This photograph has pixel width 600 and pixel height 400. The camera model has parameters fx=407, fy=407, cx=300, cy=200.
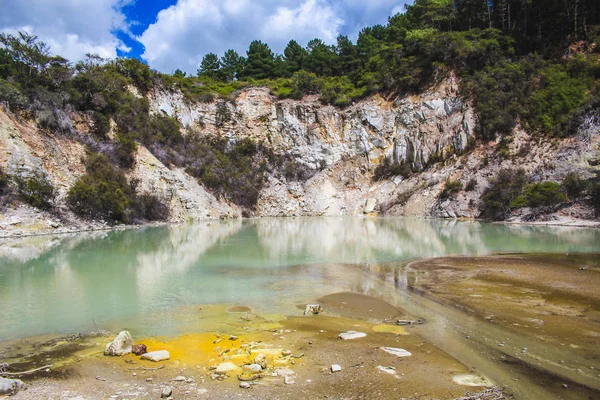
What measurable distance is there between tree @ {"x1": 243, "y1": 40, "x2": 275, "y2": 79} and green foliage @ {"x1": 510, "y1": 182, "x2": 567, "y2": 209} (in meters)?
47.0

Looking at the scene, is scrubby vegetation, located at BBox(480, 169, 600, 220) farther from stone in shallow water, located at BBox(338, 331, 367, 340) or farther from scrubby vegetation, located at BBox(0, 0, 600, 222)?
stone in shallow water, located at BBox(338, 331, 367, 340)

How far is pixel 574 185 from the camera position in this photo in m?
31.3

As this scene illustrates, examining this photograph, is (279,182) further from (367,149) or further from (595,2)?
(595,2)

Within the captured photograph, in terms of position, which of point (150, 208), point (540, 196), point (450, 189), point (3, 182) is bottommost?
point (150, 208)

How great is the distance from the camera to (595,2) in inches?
1779

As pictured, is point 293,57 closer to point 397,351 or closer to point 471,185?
point 471,185

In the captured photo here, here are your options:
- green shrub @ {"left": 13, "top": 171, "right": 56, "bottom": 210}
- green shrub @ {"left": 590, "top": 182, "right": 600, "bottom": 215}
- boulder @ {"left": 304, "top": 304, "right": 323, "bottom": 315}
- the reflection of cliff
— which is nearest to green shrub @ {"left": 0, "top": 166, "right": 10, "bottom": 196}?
green shrub @ {"left": 13, "top": 171, "right": 56, "bottom": 210}

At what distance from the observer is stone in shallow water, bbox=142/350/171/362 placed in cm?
625

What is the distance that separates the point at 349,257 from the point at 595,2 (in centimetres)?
4767

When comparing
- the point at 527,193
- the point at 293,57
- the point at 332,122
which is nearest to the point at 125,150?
the point at 332,122

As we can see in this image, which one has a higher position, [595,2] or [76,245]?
[595,2]

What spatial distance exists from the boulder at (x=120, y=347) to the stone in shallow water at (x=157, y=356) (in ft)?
1.40

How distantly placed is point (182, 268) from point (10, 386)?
34.0 ft

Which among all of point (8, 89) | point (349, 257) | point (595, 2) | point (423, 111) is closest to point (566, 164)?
point (423, 111)
